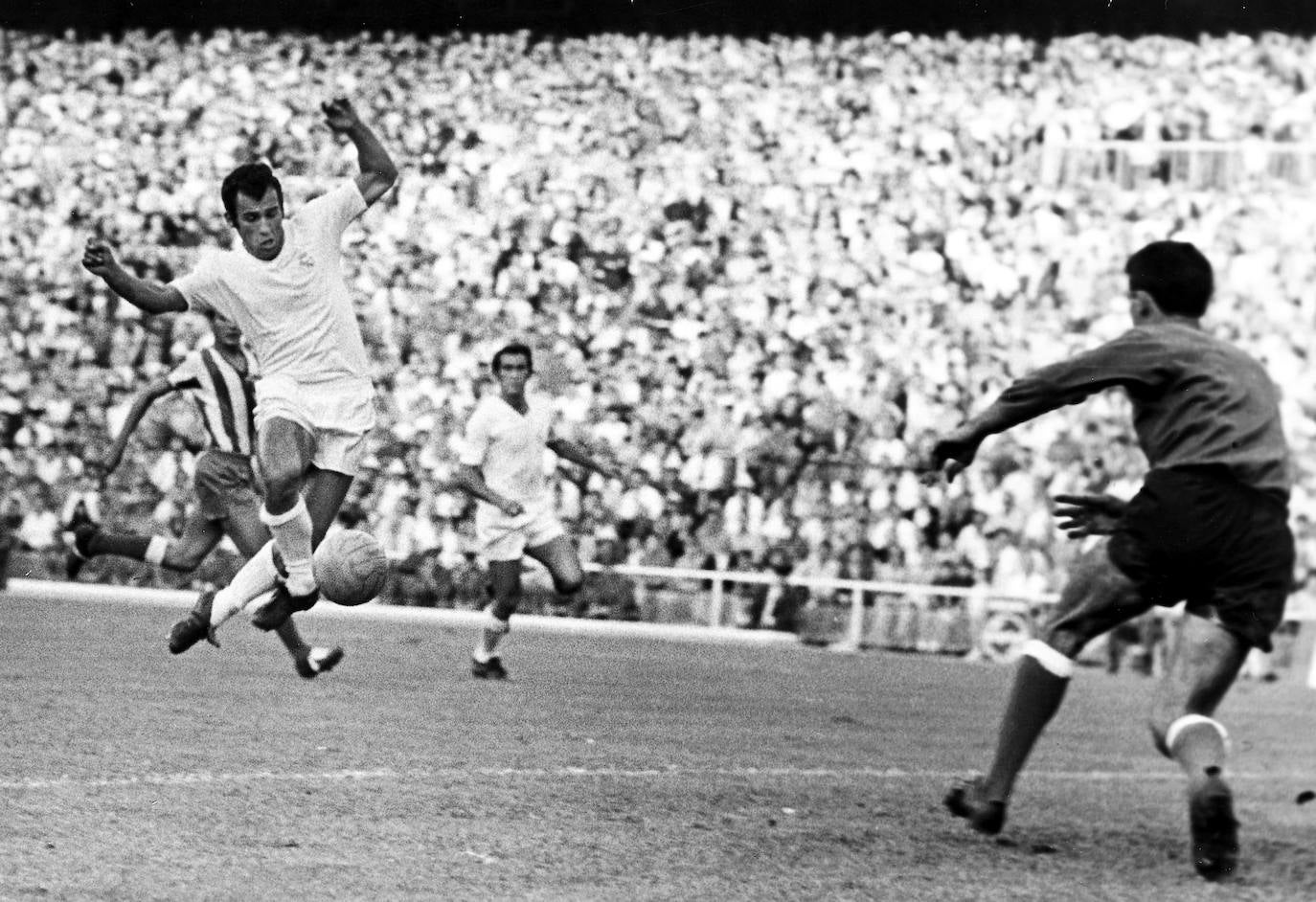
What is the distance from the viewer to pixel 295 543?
720 cm

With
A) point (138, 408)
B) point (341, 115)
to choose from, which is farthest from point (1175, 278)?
point (138, 408)

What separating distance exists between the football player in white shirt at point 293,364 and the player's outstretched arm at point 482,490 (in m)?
2.12

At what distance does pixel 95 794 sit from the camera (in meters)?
5.03

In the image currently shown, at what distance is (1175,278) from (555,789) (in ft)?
7.26

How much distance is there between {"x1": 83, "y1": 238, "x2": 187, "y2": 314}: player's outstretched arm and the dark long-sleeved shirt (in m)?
3.03

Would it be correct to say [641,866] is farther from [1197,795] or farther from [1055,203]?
[1055,203]

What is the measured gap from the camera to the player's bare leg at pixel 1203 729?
446 centimetres

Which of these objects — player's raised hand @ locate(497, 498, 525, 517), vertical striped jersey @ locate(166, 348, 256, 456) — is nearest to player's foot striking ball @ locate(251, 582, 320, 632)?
vertical striped jersey @ locate(166, 348, 256, 456)

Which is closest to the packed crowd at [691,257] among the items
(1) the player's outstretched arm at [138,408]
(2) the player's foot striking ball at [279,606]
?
(1) the player's outstretched arm at [138,408]

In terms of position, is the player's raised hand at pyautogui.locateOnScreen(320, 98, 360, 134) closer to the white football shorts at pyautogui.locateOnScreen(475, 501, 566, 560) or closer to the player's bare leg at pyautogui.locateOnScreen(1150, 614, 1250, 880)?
the player's bare leg at pyautogui.locateOnScreen(1150, 614, 1250, 880)

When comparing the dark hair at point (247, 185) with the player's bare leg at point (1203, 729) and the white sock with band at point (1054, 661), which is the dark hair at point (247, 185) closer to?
the white sock with band at point (1054, 661)

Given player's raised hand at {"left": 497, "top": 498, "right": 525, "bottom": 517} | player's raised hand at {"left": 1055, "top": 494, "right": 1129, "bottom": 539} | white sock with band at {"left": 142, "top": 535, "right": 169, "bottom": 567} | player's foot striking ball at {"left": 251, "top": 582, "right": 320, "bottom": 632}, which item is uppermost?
player's raised hand at {"left": 1055, "top": 494, "right": 1129, "bottom": 539}

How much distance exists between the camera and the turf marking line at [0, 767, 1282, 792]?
207 inches

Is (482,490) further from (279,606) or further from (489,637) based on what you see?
(279,606)
